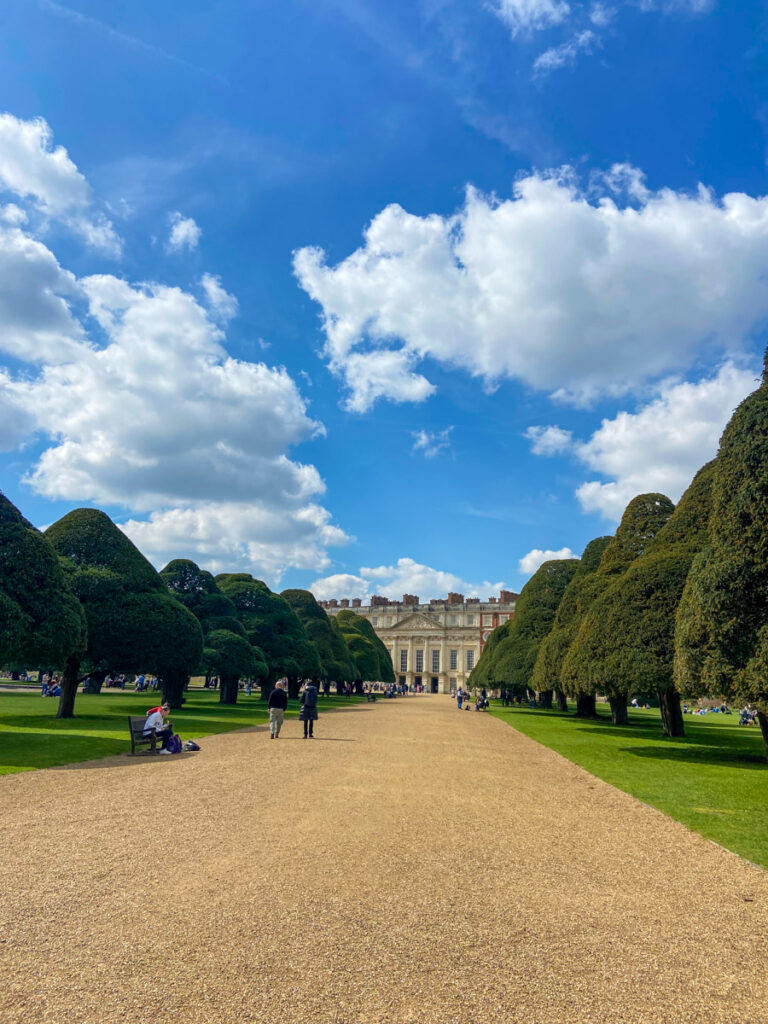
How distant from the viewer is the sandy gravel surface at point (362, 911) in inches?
158

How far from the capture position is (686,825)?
30.7 ft

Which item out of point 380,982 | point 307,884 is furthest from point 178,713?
point 380,982

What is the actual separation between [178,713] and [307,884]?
1040 inches

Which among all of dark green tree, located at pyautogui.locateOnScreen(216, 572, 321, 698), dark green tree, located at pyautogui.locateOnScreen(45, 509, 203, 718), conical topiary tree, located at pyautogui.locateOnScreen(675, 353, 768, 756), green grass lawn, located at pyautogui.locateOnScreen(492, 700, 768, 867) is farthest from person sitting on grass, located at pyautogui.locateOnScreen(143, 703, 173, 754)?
dark green tree, located at pyautogui.locateOnScreen(216, 572, 321, 698)

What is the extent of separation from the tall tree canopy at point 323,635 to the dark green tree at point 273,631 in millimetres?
6912

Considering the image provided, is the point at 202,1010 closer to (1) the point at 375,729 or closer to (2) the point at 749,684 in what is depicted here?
(2) the point at 749,684

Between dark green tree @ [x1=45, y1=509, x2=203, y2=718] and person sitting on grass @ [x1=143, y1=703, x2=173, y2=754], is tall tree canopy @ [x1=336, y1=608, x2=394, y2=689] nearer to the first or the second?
dark green tree @ [x1=45, y1=509, x2=203, y2=718]

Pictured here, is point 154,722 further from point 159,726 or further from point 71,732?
point 71,732

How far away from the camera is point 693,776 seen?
14.5 meters

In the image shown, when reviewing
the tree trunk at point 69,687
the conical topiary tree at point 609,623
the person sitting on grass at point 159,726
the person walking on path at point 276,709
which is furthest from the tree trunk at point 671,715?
the tree trunk at point 69,687

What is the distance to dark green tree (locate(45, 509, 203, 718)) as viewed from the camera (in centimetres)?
2547

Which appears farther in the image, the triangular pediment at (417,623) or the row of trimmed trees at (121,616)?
the triangular pediment at (417,623)

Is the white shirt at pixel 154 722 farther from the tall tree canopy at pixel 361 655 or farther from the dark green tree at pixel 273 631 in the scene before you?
the tall tree canopy at pixel 361 655

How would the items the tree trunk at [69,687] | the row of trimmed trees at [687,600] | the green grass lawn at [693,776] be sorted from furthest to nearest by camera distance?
the tree trunk at [69,687], the row of trimmed trees at [687,600], the green grass lawn at [693,776]
